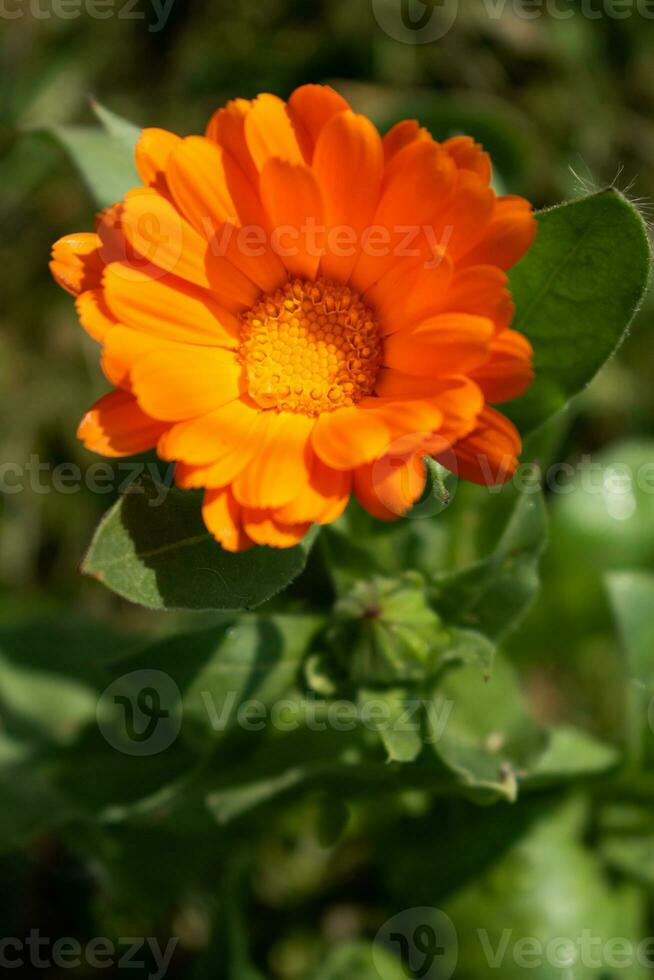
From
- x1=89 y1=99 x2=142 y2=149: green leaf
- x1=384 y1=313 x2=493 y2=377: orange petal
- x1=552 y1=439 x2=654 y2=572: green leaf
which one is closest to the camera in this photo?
x1=384 y1=313 x2=493 y2=377: orange petal

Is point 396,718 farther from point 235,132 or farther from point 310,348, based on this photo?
point 235,132

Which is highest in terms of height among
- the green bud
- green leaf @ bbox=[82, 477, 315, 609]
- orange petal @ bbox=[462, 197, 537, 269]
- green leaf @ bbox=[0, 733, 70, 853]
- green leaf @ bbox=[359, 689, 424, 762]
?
orange petal @ bbox=[462, 197, 537, 269]

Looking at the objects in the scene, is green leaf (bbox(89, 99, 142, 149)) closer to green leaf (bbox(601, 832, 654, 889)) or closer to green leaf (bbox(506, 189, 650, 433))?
green leaf (bbox(506, 189, 650, 433))

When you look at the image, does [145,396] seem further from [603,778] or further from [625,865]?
[625,865]

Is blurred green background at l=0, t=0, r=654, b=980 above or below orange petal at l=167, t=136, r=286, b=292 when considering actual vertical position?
below

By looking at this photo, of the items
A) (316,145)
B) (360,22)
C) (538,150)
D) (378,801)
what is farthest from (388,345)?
(360,22)

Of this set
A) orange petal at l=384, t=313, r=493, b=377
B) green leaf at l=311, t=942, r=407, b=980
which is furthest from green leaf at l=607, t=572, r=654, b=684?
orange petal at l=384, t=313, r=493, b=377

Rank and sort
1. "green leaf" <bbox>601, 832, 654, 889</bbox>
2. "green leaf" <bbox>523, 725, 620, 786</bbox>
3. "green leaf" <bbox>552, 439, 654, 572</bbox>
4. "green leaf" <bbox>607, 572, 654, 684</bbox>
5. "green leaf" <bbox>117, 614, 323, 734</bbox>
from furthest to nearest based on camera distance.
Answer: "green leaf" <bbox>552, 439, 654, 572</bbox>
"green leaf" <bbox>601, 832, 654, 889</bbox>
"green leaf" <bbox>607, 572, 654, 684</bbox>
"green leaf" <bbox>523, 725, 620, 786</bbox>
"green leaf" <bbox>117, 614, 323, 734</bbox>

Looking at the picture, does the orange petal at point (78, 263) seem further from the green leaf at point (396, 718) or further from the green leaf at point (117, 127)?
the green leaf at point (396, 718)
